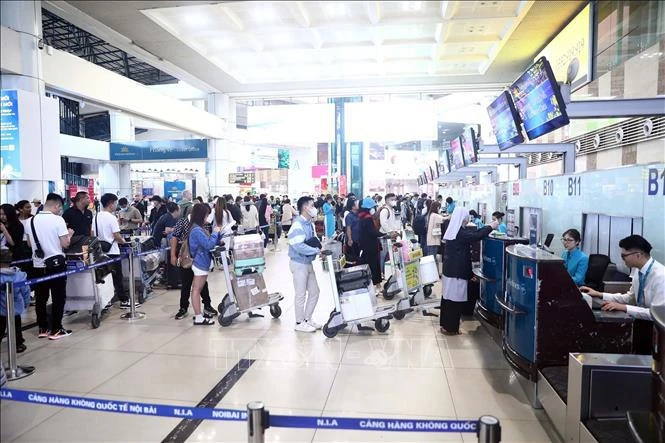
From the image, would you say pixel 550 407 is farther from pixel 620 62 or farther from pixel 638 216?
pixel 620 62

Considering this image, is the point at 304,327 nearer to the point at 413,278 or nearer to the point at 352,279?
the point at 352,279

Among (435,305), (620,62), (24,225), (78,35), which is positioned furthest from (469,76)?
(78,35)

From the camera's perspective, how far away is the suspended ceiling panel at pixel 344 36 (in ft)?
35.0

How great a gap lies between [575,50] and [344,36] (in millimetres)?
5804

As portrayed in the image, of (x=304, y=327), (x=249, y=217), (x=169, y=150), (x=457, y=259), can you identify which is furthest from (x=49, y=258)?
(x=169, y=150)

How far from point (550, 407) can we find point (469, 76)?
1443cm

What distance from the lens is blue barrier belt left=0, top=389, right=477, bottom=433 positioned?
2070 mm

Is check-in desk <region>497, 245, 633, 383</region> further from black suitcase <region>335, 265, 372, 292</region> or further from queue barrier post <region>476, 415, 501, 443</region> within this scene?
black suitcase <region>335, 265, 372, 292</region>

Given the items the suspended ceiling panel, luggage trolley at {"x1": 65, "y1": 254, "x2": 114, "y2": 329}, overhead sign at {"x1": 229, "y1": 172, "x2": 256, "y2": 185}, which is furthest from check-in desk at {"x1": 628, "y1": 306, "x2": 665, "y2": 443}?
overhead sign at {"x1": 229, "y1": 172, "x2": 256, "y2": 185}

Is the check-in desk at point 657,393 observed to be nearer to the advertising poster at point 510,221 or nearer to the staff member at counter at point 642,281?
the staff member at counter at point 642,281

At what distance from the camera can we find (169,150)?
1877 centimetres

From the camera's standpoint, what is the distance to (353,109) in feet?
70.7

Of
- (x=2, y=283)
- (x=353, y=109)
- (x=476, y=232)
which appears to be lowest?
(x=2, y=283)

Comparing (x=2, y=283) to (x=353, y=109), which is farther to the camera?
(x=353, y=109)
